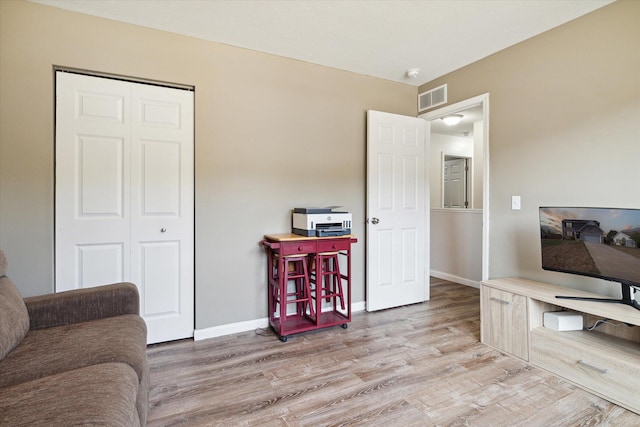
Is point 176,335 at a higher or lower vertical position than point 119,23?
lower

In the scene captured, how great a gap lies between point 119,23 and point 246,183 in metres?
1.52

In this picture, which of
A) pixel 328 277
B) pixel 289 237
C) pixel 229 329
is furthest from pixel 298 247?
pixel 229 329

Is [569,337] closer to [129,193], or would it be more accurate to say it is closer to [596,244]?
[596,244]

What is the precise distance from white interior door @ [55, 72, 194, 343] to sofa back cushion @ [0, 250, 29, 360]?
65 cm

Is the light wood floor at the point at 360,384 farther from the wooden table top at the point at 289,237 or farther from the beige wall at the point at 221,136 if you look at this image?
the wooden table top at the point at 289,237

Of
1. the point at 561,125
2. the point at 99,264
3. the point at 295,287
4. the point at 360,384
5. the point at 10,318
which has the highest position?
the point at 561,125

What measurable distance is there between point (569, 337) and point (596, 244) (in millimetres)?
639

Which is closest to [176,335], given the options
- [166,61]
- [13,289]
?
[13,289]

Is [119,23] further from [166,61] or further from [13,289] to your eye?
[13,289]

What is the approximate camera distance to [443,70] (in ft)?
10.9

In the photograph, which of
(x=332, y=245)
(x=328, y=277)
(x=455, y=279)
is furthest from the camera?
(x=455, y=279)

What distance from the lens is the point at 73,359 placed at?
1325 millimetres

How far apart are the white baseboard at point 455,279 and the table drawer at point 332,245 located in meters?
2.39

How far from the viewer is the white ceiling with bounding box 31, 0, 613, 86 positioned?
222 centimetres
